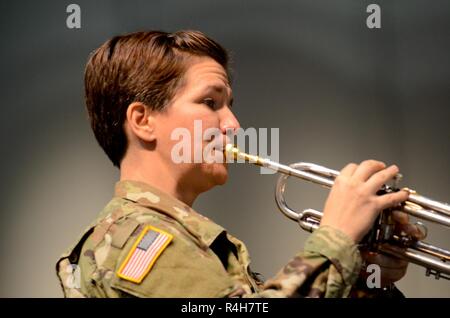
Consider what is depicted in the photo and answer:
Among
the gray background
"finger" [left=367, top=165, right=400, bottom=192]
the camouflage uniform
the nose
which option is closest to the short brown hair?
the nose

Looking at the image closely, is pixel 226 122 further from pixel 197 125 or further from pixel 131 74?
pixel 131 74

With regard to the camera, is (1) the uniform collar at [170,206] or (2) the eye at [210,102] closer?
(1) the uniform collar at [170,206]

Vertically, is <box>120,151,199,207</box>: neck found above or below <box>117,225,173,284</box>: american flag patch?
above

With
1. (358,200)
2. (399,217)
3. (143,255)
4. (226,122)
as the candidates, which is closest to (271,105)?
(226,122)

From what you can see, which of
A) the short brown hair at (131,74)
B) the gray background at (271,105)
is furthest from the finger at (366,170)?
the gray background at (271,105)

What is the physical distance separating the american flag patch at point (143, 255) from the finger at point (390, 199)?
1.17ft

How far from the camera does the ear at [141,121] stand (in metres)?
→ 1.30

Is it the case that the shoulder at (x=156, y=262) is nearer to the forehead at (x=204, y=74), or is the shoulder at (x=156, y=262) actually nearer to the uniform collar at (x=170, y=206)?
the uniform collar at (x=170, y=206)

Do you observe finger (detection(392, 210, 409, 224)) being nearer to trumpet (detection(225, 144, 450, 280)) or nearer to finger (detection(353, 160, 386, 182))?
trumpet (detection(225, 144, 450, 280))

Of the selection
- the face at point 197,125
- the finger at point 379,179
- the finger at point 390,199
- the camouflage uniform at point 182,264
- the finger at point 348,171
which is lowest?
the camouflage uniform at point 182,264

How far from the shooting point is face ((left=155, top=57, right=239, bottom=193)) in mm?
1284

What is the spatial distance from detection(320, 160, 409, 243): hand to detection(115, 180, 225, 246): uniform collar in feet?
0.73

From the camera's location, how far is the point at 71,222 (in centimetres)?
215
